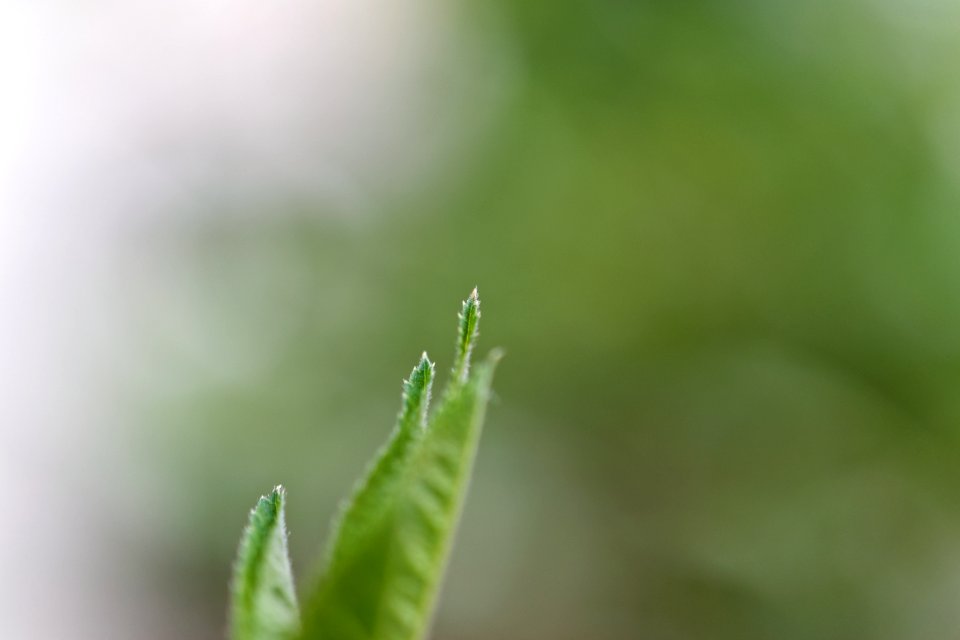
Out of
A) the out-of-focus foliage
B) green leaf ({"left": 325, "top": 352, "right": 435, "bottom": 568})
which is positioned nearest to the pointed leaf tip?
green leaf ({"left": 325, "top": 352, "right": 435, "bottom": 568})

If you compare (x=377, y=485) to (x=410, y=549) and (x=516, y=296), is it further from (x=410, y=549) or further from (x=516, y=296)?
(x=516, y=296)

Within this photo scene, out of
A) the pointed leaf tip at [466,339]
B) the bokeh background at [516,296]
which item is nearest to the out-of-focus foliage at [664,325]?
the bokeh background at [516,296]

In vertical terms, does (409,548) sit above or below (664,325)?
below

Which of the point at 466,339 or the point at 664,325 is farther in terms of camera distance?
the point at 664,325

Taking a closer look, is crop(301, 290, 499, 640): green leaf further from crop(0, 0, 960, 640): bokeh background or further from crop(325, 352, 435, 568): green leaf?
crop(0, 0, 960, 640): bokeh background

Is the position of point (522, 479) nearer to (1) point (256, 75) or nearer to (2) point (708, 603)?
(2) point (708, 603)

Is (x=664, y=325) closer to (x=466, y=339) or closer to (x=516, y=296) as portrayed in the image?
(x=516, y=296)

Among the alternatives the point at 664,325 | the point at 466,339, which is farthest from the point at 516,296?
the point at 466,339
